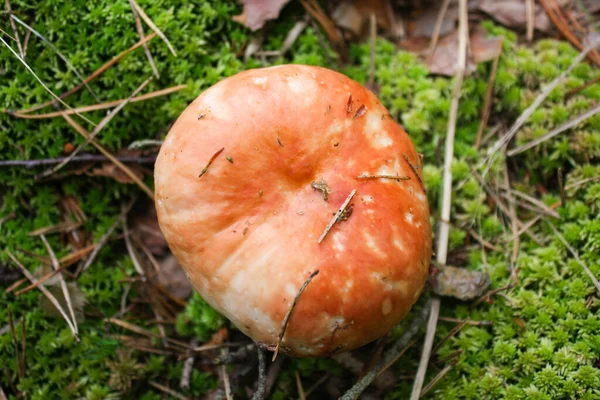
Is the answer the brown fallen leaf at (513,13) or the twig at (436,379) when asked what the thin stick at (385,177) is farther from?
the brown fallen leaf at (513,13)

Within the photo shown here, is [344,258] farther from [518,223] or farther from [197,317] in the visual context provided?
[518,223]

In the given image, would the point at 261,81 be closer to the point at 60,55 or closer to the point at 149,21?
the point at 149,21

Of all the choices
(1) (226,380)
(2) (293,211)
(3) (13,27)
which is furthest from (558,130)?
(3) (13,27)

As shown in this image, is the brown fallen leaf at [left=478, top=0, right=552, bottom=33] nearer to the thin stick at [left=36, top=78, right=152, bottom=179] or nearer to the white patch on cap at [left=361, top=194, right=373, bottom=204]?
the white patch on cap at [left=361, top=194, right=373, bottom=204]

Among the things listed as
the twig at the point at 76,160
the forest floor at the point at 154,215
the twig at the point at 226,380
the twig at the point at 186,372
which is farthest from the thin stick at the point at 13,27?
the twig at the point at 226,380

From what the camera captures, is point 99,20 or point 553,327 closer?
point 553,327

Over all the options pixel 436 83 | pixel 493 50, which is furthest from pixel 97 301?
pixel 493 50
